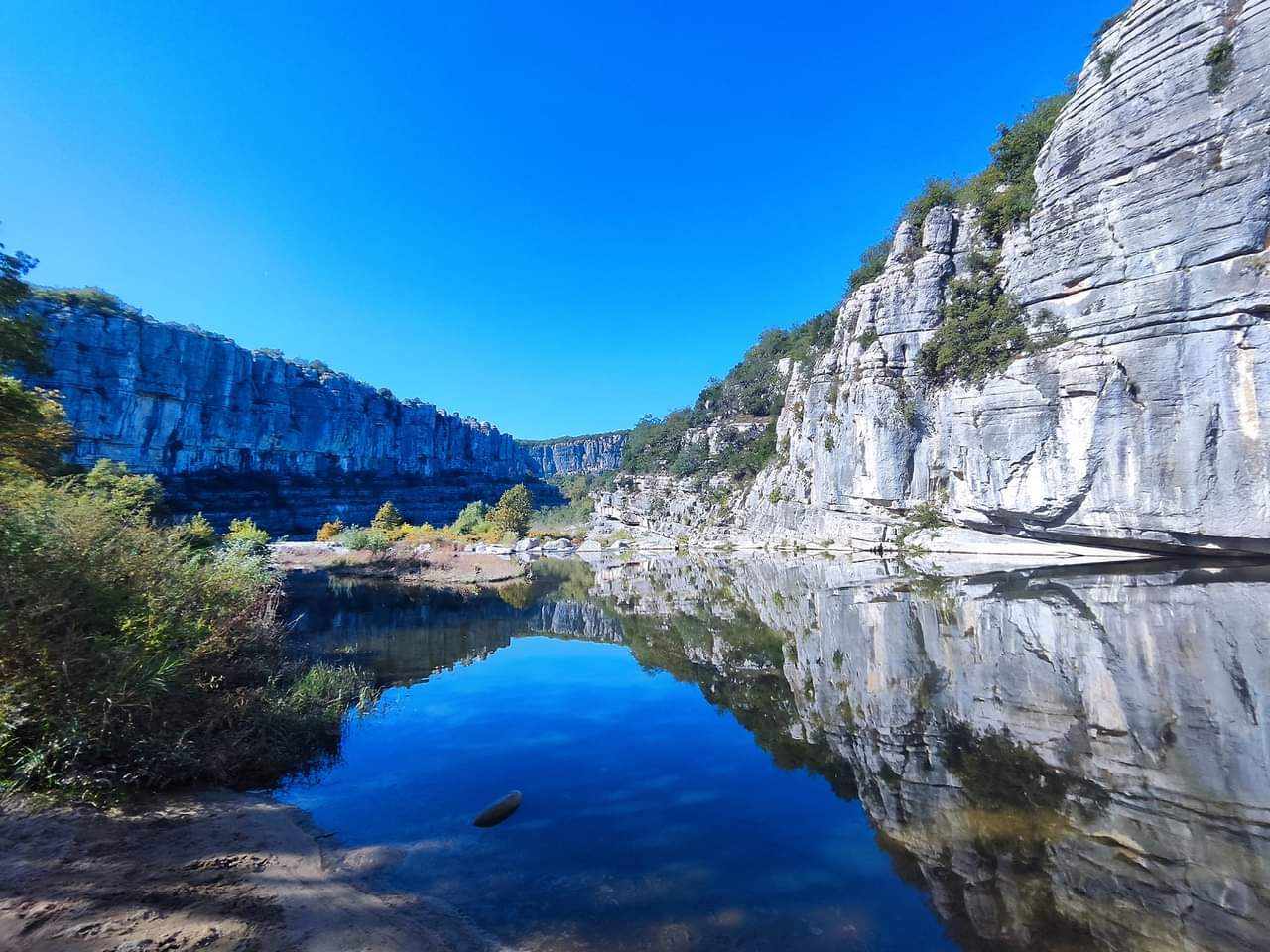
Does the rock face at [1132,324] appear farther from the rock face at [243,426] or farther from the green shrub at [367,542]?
the rock face at [243,426]

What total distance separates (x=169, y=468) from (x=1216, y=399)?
81.9 metres

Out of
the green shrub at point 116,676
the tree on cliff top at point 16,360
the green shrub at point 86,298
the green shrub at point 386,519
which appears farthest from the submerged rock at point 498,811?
the green shrub at point 86,298

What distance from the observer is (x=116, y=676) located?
484 cm

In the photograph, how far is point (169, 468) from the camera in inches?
2276

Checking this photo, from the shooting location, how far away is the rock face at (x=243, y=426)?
167 feet

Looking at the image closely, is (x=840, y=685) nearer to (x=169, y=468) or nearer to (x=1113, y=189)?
(x=1113, y=189)

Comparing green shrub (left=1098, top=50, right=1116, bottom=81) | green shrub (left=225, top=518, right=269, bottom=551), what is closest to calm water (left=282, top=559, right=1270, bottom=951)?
green shrub (left=225, top=518, right=269, bottom=551)

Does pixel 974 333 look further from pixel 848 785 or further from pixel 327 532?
pixel 327 532

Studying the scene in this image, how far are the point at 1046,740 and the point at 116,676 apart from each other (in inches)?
394

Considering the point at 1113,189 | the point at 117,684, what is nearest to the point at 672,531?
the point at 1113,189

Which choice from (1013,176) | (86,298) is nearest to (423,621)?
(1013,176)

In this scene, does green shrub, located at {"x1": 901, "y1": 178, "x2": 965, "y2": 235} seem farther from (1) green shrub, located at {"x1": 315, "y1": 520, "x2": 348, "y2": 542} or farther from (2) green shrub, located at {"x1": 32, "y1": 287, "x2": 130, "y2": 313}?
(2) green shrub, located at {"x1": 32, "y1": 287, "x2": 130, "y2": 313}

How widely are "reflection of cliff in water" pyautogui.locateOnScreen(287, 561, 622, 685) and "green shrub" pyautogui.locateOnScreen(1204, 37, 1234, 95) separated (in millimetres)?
27963

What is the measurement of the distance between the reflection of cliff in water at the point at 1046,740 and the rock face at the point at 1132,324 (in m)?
5.33
